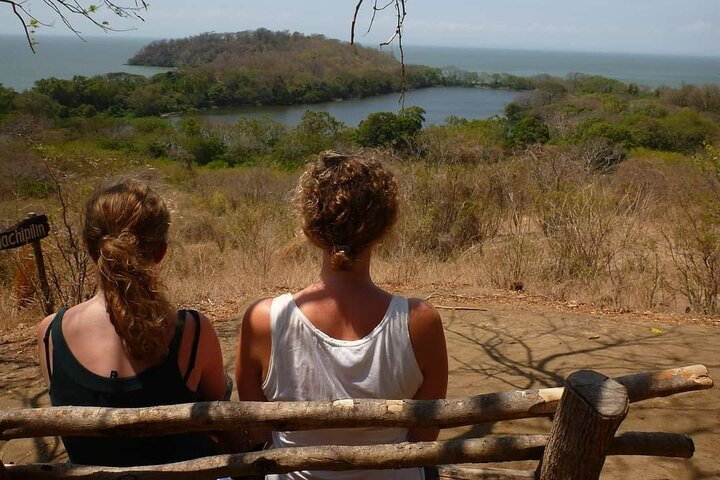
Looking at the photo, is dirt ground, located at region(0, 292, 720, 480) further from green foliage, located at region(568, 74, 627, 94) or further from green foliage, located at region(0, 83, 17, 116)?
green foliage, located at region(568, 74, 627, 94)

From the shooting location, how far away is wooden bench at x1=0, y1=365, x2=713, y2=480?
1.49m

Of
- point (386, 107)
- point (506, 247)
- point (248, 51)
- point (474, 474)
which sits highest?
point (248, 51)

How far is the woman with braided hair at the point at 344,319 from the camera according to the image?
4.84 ft

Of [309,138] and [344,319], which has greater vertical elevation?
[344,319]

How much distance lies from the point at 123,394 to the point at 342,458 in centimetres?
62

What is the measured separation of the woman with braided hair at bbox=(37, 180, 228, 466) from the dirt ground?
5.35 feet

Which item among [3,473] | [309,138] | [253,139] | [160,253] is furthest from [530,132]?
[3,473]

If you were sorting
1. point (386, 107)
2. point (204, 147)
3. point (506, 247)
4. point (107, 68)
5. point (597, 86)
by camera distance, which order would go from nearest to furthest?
point (506, 247)
point (204, 147)
point (386, 107)
point (597, 86)
point (107, 68)

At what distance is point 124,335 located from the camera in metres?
1.58

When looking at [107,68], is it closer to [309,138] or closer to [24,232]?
[309,138]

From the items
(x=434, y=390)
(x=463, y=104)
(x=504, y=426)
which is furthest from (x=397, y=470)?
(x=463, y=104)

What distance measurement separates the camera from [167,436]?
5.70 feet

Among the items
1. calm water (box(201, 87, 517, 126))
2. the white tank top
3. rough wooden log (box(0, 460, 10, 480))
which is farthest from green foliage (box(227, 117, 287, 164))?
the white tank top

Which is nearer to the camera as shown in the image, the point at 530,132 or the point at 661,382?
the point at 661,382
